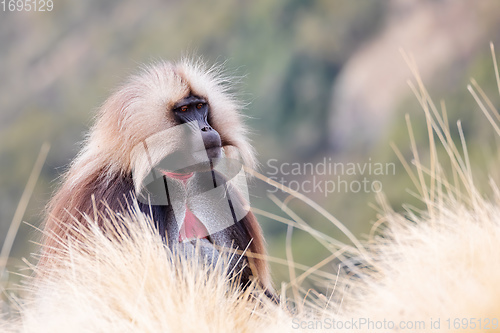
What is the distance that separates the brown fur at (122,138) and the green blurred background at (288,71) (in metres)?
7.47

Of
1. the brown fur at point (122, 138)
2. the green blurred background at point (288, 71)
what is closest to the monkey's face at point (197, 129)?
the brown fur at point (122, 138)

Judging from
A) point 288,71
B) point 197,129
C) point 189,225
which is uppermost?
point 197,129

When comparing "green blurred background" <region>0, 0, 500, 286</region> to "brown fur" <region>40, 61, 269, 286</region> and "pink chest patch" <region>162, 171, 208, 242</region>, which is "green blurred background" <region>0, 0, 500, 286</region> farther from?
"pink chest patch" <region>162, 171, 208, 242</region>

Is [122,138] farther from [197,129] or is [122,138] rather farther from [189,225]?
[189,225]

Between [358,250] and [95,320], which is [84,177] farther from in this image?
[358,250]

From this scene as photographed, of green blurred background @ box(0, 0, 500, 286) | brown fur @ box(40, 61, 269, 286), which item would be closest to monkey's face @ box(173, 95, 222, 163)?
brown fur @ box(40, 61, 269, 286)

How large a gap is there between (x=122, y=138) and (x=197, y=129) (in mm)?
329

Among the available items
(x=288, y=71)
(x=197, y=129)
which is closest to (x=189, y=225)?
(x=197, y=129)

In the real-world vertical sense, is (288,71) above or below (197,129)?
below

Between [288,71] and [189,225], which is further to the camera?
[288,71]

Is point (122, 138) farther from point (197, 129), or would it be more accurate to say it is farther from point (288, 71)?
point (288, 71)

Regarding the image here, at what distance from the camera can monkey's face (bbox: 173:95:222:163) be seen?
2.60 meters

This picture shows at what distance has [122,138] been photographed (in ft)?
8.64

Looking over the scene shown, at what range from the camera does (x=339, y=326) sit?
1982 millimetres
